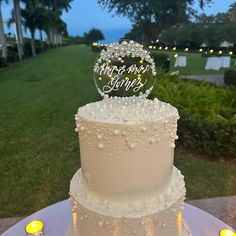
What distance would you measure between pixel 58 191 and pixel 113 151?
2.84m

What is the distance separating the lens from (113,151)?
6.89ft

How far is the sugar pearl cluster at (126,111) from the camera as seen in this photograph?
2.07 metres

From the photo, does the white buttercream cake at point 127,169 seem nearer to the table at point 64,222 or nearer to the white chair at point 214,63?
the table at point 64,222

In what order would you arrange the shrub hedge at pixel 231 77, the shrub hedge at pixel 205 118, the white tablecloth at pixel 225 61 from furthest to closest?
1. the white tablecloth at pixel 225 61
2. the shrub hedge at pixel 231 77
3. the shrub hedge at pixel 205 118

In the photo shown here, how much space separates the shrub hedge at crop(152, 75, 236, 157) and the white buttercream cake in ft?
11.0

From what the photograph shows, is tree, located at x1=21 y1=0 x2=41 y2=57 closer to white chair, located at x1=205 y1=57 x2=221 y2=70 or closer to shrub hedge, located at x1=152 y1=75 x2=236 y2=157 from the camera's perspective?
white chair, located at x1=205 y1=57 x2=221 y2=70

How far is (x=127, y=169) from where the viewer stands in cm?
213

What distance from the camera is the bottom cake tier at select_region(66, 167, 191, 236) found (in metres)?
2.21

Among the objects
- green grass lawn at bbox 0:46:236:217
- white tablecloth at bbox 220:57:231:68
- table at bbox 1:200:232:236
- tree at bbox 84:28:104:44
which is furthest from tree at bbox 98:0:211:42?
tree at bbox 84:28:104:44

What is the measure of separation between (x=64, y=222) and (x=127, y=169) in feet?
5.73

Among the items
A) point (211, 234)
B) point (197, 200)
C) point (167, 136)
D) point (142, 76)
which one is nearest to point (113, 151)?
point (167, 136)

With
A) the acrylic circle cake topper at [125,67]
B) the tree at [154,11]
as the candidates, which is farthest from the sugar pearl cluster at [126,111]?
the tree at [154,11]

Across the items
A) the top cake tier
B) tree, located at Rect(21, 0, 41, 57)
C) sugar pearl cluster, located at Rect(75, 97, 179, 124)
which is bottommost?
the top cake tier

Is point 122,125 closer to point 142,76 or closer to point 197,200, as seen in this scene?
point 142,76
